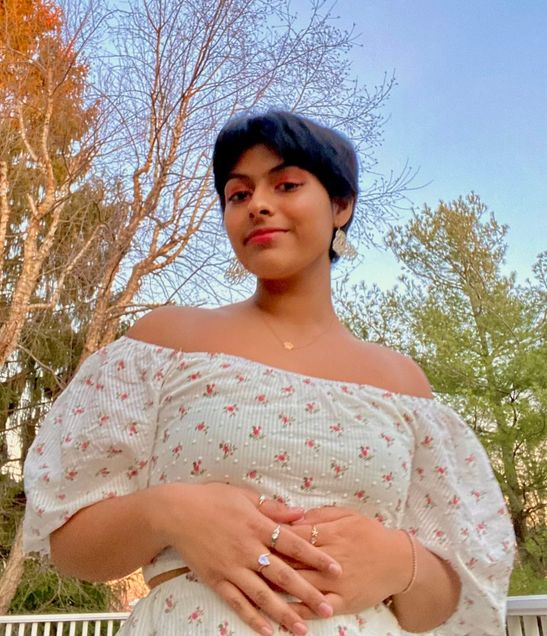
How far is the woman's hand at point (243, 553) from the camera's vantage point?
0.51 metres

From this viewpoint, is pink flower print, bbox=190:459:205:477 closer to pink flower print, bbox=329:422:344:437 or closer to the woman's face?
pink flower print, bbox=329:422:344:437

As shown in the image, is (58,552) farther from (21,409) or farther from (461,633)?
(21,409)

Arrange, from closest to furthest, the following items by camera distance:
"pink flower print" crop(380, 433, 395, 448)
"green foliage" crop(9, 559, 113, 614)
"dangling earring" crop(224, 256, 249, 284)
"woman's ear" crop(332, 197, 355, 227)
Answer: "pink flower print" crop(380, 433, 395, 448)
"woman's ear" crop(332, 197, 355, 227)
"dangling earring" crop(224, 256, 249, 284)
"green foliage" crop(9, 559, 113, 614)

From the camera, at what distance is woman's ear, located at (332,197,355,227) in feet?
2.51

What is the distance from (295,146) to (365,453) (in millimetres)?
355

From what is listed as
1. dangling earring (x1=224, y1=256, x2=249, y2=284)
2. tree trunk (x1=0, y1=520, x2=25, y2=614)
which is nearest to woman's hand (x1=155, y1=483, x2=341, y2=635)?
dangling earring (x1=224, y1=256, x2=249, y2=284)

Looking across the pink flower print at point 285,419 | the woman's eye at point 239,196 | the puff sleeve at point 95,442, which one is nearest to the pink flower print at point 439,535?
the pink flower print at point 285,419

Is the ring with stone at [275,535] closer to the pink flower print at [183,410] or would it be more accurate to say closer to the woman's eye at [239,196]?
the pink flower print at [183,410]

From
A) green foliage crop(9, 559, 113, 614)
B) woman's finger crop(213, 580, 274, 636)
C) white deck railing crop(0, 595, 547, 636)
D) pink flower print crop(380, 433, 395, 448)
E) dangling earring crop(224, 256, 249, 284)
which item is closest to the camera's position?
woman's finger crop(213, 580, 274, 636)

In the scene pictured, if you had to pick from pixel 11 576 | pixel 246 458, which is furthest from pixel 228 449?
pixel 11 576

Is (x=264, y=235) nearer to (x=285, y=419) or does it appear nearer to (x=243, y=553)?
(x=285, y=419)

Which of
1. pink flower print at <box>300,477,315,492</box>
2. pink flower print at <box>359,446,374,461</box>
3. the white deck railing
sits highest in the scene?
pink flower print at <box>359,446,374,461</box>

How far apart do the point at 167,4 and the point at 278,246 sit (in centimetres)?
323

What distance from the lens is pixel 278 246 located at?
698 mm
